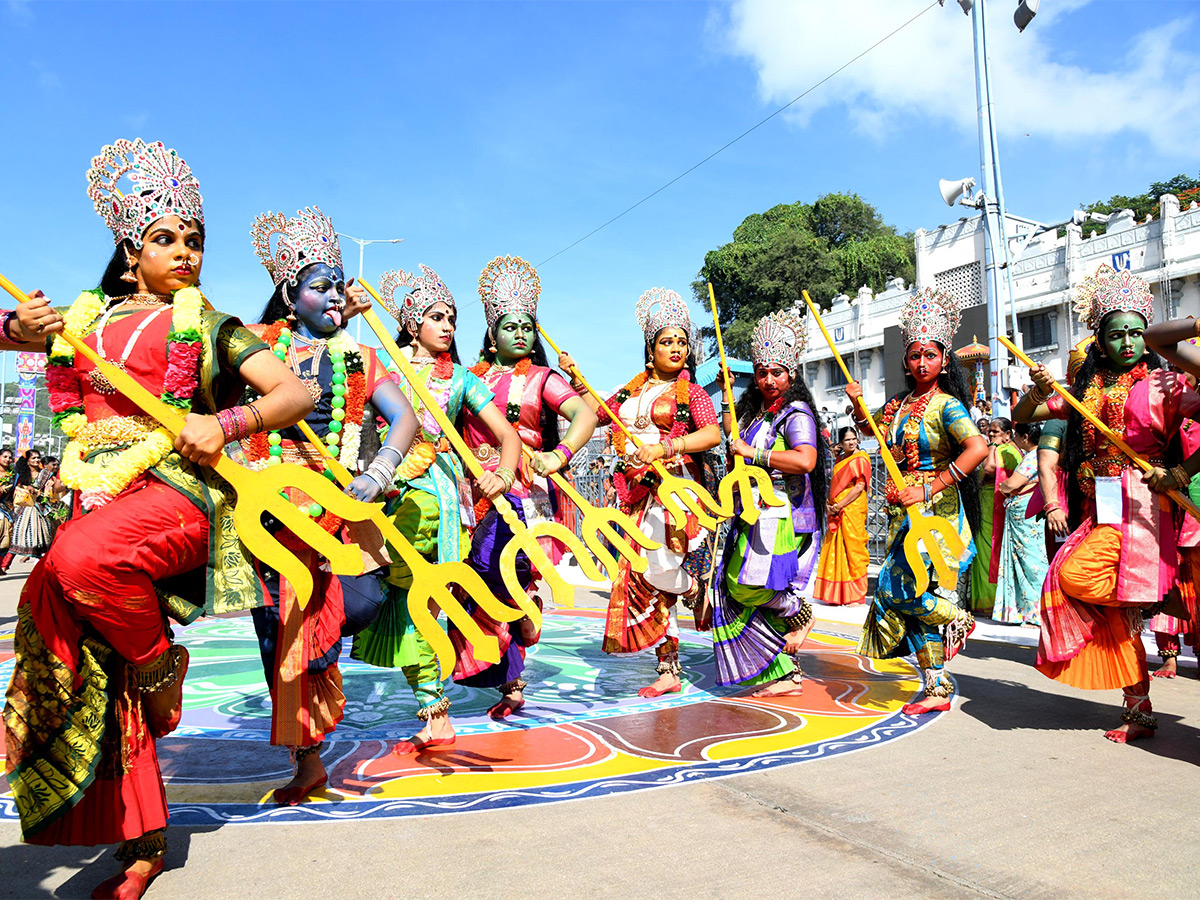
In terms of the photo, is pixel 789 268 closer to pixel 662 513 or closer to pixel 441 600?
pixel 662 513

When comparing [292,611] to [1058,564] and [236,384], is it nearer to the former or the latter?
[236,384]

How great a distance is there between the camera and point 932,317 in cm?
480

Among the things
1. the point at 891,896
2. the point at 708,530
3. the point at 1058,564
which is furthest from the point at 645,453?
the point at 891,896

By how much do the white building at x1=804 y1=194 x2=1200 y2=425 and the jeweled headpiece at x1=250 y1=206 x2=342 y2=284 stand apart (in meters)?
17.3

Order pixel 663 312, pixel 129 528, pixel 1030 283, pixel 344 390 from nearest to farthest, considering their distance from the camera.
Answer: pixel 129 528, pixel 344 390, pixel 663 312, pixel 1030 283

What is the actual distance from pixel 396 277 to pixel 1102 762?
381 centimetres

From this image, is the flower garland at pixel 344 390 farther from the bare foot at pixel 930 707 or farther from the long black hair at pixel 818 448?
the bare foot at pixel 930 707

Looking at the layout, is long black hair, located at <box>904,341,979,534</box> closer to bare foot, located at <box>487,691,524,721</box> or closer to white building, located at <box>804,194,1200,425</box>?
bare foot, located at <box>487,691,524,721</box>

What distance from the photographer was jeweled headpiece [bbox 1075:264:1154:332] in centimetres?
421

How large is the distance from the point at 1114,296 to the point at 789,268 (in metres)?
37.5

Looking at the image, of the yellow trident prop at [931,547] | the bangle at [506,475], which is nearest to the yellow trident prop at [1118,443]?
the yellow trident prop at [931,547]

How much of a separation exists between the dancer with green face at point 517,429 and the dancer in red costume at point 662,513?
45 centimetres

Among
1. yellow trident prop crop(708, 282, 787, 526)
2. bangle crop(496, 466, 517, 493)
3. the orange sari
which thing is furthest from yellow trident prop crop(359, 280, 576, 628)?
the orange sari

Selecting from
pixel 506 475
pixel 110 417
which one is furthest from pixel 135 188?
pixel 506 475
